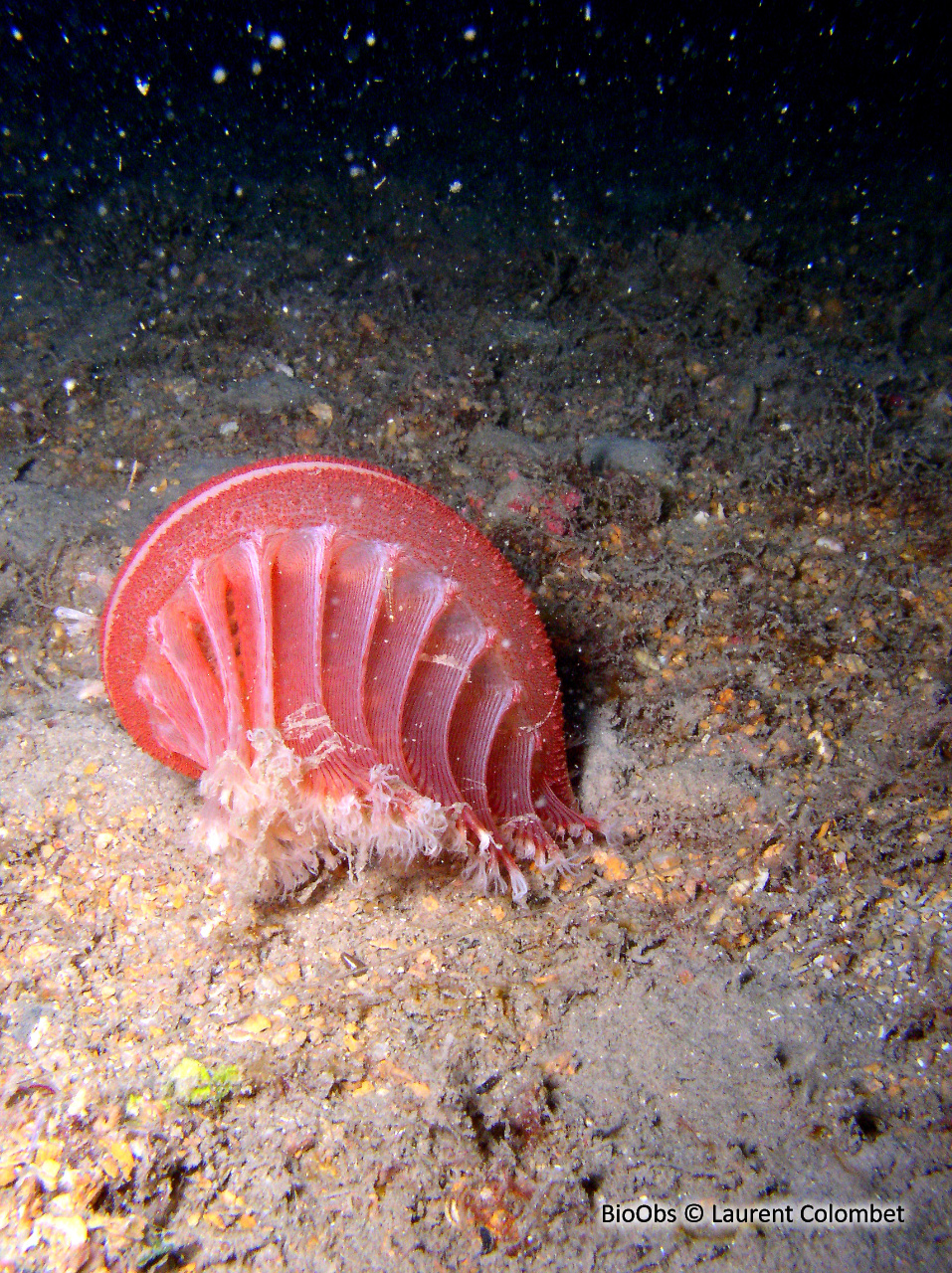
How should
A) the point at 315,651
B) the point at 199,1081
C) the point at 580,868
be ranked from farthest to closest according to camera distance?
the point at 580,868, the point at 315,651, the point at 199,1081

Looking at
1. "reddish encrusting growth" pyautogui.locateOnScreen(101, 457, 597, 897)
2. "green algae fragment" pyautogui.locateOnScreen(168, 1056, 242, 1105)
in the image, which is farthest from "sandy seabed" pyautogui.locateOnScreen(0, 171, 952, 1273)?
"reddish encrusting growth" pyautogui.locateOnScreen(101, 457, 597, 897)

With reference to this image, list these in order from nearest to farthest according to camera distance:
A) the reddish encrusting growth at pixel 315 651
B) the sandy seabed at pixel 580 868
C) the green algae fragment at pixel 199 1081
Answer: the sandy seabed at pixel 580 868 → the green algae fragment at pixel 199 1081 → the reddish encrusting growth at pixel 315 651

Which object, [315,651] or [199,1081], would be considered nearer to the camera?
[199,1081]

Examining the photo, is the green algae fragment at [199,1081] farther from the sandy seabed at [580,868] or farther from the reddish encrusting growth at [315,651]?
the reddish encrusting growth at [315,651]

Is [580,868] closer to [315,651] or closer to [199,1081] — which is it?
[315,651]

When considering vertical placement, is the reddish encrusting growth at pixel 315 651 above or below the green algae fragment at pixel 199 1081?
above

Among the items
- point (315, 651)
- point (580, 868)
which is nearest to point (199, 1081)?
Result: point (315, 651)

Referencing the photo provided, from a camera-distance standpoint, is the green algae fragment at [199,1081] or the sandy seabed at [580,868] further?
the green algae fragment at [199,1081]

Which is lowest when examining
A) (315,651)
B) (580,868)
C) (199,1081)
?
(199,1081)

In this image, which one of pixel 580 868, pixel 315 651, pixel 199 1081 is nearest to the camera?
pixel 199 1081

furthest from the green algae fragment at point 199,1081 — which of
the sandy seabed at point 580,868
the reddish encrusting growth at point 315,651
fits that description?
the reddish encrusting growth at point 315,651
